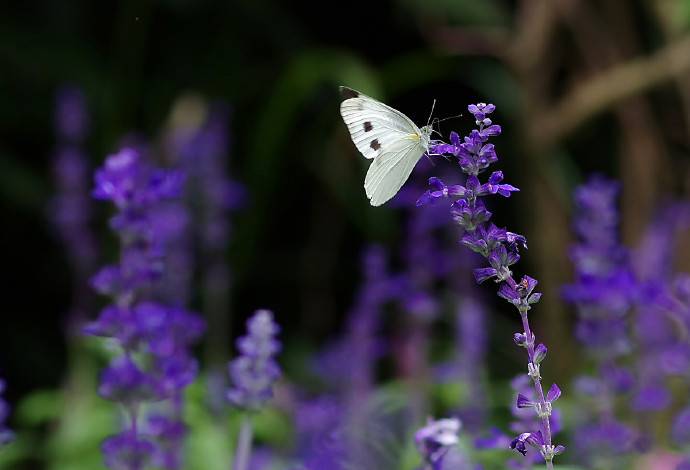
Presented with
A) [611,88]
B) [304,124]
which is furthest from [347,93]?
[304,124]

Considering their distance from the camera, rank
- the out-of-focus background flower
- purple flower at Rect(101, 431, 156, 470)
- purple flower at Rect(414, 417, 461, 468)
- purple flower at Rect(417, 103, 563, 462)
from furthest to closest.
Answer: the out-of-focus background flower < purple flower at Rect(101, 431, 156, 470) < purple flower at Rect(414, 417, 461, 468) < purple flower at Rect(417, 103, 563, 462)

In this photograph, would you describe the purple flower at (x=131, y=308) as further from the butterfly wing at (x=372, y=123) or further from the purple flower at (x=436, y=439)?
the purple flower at (x=436, y=439)

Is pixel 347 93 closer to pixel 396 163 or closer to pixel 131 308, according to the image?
pixel 396 163

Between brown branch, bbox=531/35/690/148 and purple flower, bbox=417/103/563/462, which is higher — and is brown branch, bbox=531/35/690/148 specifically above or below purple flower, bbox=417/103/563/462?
above

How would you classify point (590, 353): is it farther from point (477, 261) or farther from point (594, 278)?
point (477, 261)

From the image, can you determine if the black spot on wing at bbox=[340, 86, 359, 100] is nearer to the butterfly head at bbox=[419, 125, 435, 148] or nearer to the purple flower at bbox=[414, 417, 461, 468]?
the butterfly head at bbox=[419, 125, 435, 148]

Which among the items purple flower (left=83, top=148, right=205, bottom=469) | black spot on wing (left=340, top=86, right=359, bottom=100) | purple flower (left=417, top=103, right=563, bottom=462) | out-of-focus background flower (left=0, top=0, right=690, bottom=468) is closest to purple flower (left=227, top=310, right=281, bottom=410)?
purple flower (left=83, top=148, right=205, bottom=469)
